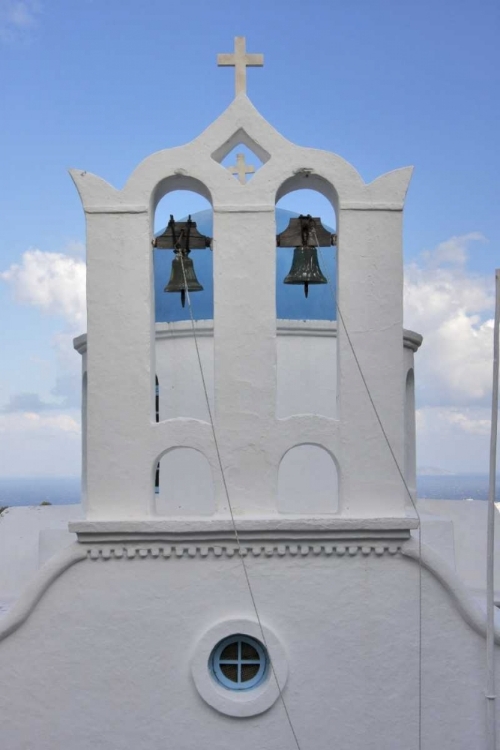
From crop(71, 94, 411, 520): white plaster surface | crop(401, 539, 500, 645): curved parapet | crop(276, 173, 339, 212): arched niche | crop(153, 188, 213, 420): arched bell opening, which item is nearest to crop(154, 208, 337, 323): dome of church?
crop(153, 188, 213, 420): arched bell opening

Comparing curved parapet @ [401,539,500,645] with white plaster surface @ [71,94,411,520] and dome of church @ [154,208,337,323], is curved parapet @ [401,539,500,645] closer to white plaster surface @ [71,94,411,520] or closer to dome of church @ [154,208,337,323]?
white plaster surface @ [71,94,411,520]

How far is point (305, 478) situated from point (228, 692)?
3.89m

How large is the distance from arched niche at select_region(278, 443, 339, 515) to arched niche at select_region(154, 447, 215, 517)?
2.74 ft

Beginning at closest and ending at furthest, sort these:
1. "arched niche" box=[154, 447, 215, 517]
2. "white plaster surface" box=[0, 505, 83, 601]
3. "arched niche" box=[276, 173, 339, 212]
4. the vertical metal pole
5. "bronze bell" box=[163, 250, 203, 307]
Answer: the vertical metal pole, "arched niche" box=[276, 173, 339, 212], "bronze bell" box=[163, 250, 203, 307], "arched niche" box=[154, 447, 215, 517], "white plaster surface" box=[0, 505, 83, 601]

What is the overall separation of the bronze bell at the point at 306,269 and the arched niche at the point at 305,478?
252 centimetres

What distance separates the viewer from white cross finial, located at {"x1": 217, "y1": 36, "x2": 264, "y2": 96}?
6.30 meters

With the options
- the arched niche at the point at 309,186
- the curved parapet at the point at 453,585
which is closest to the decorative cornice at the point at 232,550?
the curved parapet at the point at 453,585

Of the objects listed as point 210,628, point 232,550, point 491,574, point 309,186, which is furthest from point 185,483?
point 491,574

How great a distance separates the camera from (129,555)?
18.9 ft

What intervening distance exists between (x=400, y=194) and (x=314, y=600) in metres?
2.94

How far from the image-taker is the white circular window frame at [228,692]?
5.61 metres

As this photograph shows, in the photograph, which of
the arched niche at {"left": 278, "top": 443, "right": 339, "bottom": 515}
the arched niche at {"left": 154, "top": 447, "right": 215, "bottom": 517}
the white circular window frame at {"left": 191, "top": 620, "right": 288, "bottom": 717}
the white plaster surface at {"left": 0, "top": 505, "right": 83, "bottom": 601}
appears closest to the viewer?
the white circular window frame at {"left": 191, "top": 620, "right": 288, "bottom": 717}

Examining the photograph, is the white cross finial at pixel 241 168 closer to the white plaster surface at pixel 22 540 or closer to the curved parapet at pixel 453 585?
the white plaster surface at pixel 22 540

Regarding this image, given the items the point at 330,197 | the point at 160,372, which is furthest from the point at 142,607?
the point at 160,372
